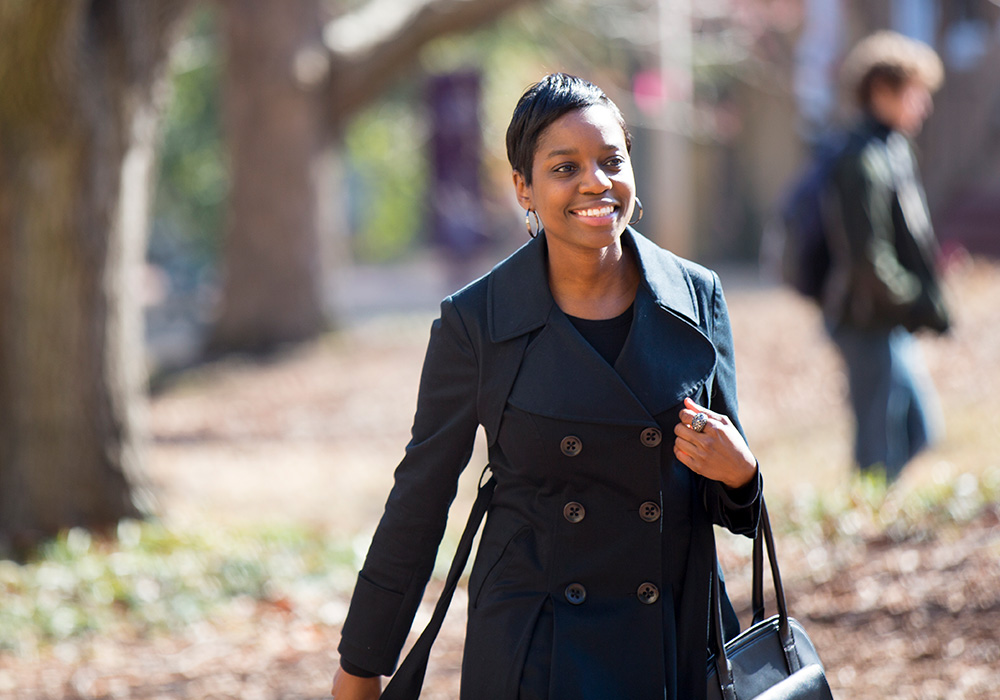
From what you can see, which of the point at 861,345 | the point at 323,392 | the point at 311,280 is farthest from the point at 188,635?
the point at 311,280

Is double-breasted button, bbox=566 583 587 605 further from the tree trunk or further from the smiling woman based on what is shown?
the tree trunk

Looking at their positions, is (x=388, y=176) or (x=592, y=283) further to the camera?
(x=388, y=176)

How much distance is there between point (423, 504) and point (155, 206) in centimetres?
2422

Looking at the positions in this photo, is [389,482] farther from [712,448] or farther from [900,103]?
[712,448]

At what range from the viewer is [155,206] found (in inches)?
1006

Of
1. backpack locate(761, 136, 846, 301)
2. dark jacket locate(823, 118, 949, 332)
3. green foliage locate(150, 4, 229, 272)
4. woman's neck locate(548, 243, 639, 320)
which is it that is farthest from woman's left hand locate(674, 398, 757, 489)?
green foliage locate(150, 4, 229, 272)

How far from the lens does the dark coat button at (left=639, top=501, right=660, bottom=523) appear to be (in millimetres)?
2361

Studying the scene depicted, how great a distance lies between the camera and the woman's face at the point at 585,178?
241 centimetres

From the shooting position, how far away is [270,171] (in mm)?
14461

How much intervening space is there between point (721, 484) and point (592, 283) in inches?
18.3

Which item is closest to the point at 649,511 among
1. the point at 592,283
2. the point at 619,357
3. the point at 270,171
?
the point at 619,357

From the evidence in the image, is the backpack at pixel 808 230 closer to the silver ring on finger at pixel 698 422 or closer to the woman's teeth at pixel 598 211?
the woman's teeth at pixel 598 211

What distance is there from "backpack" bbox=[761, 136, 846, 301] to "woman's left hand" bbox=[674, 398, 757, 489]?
3.70m

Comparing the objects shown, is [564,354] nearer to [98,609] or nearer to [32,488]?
[98,609]
